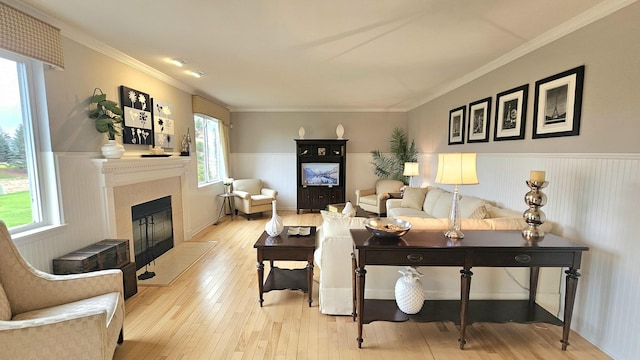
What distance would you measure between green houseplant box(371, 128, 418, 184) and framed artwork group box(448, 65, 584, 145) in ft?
7.42

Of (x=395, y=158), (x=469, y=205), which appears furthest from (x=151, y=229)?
(x=395, y=158)

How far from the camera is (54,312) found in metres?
1.72

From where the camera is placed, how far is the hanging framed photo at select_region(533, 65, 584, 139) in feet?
7.44

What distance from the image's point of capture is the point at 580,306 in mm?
2219

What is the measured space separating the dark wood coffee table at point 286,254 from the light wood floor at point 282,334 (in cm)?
16

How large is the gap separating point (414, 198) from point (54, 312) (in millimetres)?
4555

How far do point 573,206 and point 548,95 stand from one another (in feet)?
3.42

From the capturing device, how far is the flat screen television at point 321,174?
21.6ft

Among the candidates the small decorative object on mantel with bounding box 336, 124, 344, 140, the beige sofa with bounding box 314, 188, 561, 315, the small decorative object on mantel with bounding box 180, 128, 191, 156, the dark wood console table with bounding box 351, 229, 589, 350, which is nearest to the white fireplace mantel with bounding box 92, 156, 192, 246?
the small decorative object on mantel with bounding box 180, 128, 191, 156

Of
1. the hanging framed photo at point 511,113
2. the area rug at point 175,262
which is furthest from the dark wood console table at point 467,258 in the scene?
the area rug at point 175,262

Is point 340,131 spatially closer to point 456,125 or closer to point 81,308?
point 456,125

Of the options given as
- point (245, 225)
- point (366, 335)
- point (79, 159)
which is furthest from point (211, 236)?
point (366, 335)

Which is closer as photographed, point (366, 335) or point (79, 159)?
point (366, 335)

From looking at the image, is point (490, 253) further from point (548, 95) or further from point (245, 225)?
point (245, 225)
